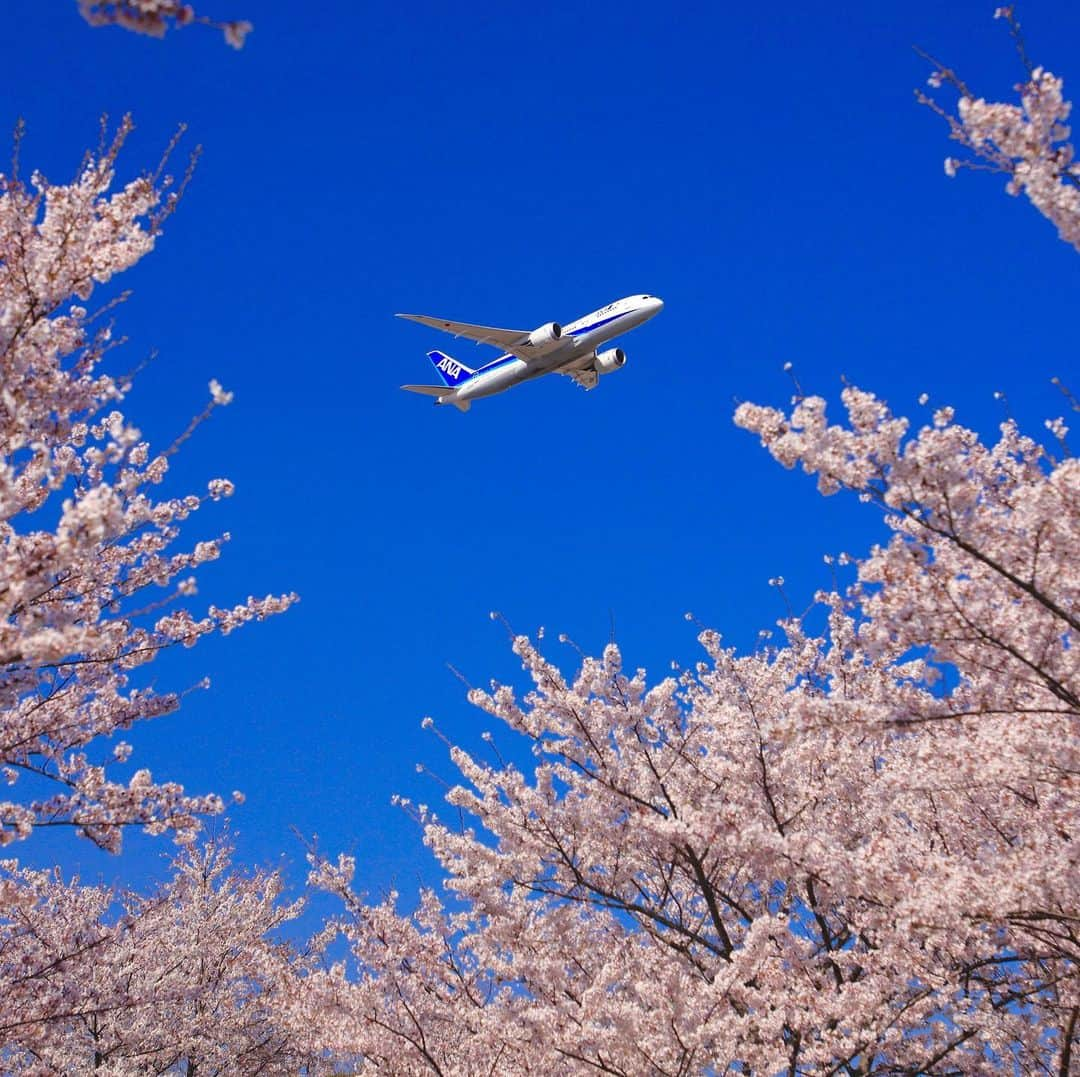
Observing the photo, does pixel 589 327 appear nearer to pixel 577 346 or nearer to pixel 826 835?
pixel 577 346

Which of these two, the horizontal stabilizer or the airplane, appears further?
the horizontal stabilizer

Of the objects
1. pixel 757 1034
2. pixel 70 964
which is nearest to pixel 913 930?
pixel 757 1034

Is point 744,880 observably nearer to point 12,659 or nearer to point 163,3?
point 12,659

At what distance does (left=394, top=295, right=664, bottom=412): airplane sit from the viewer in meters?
32.4

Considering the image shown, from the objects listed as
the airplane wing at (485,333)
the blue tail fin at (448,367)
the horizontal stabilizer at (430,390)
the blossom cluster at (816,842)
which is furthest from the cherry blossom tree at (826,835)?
the blue tail fin at (448,367)

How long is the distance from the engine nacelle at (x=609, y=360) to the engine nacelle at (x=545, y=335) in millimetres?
4133

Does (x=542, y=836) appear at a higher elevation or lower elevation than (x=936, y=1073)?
higher

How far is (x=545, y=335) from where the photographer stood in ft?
106

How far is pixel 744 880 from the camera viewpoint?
31.9 feet

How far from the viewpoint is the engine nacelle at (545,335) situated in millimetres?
32281

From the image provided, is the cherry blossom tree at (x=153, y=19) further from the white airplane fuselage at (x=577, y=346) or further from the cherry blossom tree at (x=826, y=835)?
the white airplane fuselage at (x=577, y=346)

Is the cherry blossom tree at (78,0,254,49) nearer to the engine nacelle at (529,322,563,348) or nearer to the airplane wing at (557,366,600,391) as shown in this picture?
the engine nacelle at (529,322,563,348)

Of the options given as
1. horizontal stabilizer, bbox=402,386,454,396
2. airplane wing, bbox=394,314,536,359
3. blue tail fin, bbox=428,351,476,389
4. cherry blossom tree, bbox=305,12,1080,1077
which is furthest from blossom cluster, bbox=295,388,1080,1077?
blue tail fin, bbox=428,351,476,389

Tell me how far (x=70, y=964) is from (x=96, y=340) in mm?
6664
